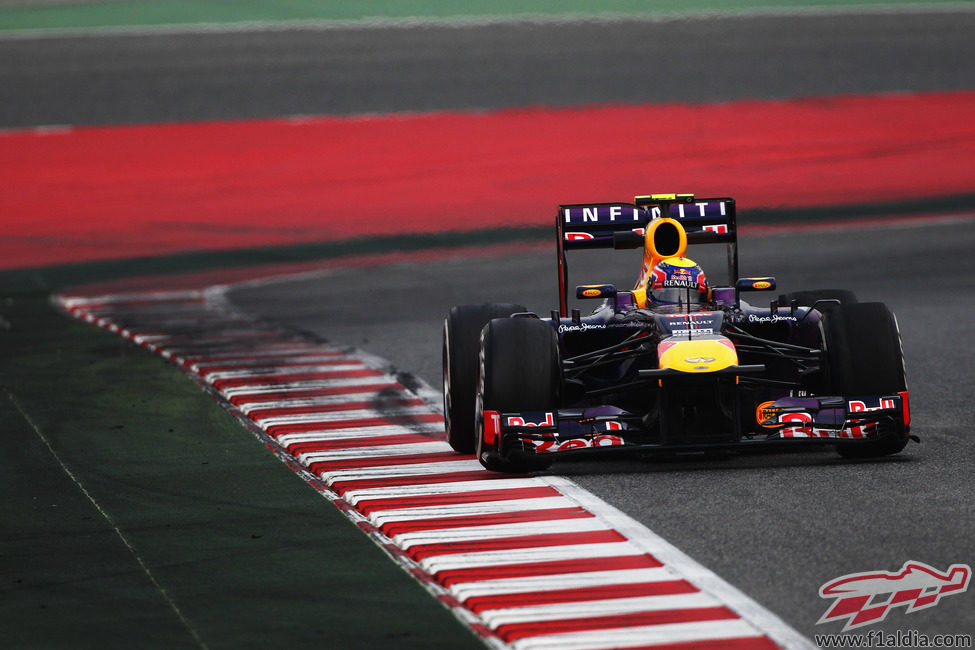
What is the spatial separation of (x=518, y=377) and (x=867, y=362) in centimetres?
201

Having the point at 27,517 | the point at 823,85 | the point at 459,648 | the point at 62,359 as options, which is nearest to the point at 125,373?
the point at 62,359

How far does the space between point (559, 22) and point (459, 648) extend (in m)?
31.3

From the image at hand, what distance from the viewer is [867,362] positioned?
10.5 metres

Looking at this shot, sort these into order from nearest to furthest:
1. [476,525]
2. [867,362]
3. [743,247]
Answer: [476,525] → [867,362] → [743,247]

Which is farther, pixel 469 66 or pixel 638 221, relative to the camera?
pixel 469 66

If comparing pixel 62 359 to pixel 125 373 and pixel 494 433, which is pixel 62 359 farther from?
pixel 494 433

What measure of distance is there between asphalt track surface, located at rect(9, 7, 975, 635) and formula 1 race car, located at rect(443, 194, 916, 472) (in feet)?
0.80

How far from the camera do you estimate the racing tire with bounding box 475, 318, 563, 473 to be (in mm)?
10312

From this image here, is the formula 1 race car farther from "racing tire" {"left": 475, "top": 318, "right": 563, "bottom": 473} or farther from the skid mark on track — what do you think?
the skid mark on track

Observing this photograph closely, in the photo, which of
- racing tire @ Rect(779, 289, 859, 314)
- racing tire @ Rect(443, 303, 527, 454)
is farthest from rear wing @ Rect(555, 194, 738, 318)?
racing tire @ Rect(443, 303, 527, 454)

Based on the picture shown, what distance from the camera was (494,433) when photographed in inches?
407
